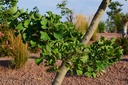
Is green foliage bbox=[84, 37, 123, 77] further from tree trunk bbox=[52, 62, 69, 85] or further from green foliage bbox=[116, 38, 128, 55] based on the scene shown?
green foliage bbox=[116, 38, 128, 55]

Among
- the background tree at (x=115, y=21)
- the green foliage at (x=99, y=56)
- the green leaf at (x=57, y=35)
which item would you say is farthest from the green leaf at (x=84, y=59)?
the background tree at (x=115, y=21)

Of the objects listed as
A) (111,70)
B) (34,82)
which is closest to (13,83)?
(34,82)

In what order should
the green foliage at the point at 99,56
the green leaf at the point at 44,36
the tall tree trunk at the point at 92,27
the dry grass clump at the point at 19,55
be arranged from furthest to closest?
the dry grass clump at the point at 19,55, the green foliage at the point at 99,56, the tall tree trunk at the point at 92,27, the green leaf at the point at 44,36

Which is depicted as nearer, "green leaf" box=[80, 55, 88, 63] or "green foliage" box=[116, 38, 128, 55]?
"green leaf" box=[80, 55, 88, 63]

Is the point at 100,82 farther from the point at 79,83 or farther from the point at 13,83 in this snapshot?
the point at 13,83

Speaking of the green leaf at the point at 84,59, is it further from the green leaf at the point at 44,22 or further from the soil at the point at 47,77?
the soil at the point at 47,77

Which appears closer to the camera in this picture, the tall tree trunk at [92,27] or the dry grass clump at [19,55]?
the tall tree trunk at [92,27]

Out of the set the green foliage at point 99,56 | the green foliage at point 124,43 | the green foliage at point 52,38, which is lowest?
the green foliage at point 124,43

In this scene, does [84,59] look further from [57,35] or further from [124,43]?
[124,43]

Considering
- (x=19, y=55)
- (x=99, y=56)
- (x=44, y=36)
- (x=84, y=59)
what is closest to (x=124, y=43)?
(x=19, y=55)

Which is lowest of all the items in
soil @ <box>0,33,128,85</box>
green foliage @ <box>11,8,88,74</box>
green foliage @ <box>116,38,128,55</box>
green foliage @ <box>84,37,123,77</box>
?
soil @ <box>0,33,128,85</box>

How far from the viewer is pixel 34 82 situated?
10.0 m

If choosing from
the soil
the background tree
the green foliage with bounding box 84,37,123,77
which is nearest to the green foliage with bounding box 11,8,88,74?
the green foliage with bounding box 84,37,123,77

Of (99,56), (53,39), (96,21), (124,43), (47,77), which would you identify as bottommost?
(47,77)
